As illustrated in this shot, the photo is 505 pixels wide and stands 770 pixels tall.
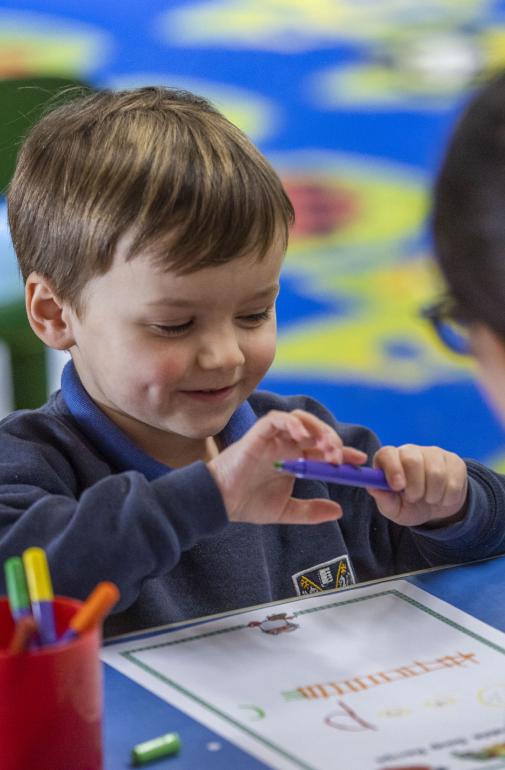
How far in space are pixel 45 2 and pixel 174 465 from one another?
52.1 inches

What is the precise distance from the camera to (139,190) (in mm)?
1008

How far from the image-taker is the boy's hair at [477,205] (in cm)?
63

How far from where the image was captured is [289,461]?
0.86 meters

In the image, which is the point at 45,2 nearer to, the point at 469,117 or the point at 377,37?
the point at 377,37

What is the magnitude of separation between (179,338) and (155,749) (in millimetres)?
393

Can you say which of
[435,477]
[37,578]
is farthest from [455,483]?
[37,578]

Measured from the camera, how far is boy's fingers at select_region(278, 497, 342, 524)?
96 centimetres

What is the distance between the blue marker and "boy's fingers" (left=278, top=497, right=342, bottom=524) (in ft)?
1.13

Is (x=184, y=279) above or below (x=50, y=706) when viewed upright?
above

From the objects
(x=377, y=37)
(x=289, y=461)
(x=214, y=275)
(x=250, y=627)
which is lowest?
(x=250, y=627)

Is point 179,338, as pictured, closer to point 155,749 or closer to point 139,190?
point 139,190

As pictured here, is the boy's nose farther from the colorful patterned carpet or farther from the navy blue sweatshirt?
the colorful patterned carpet

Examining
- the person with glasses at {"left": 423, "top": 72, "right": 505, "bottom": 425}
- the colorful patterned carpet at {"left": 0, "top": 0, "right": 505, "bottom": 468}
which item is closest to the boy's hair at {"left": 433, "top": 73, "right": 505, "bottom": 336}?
the person with glasses at {"left": 423, "top": 72, "right": 505, "bottom": 425}

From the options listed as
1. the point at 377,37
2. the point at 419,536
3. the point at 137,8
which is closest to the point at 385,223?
the point at 377,37
